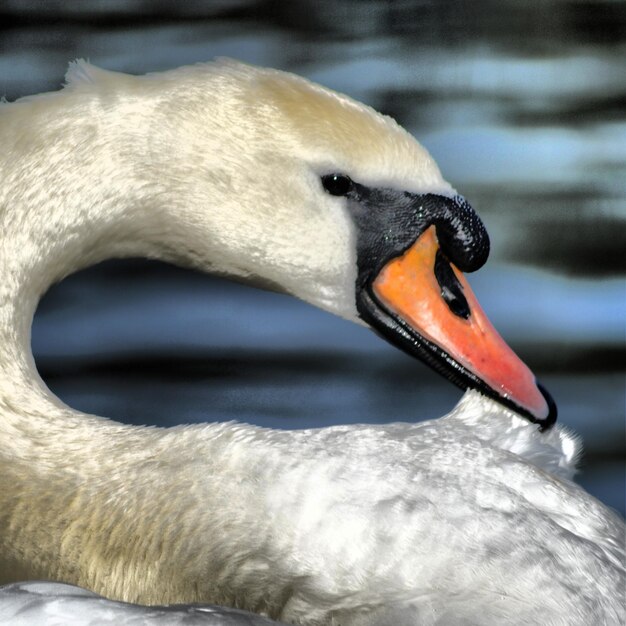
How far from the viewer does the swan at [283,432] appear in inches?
31.0

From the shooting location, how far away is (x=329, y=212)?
1000mm

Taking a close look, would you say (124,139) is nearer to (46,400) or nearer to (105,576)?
(46,400)

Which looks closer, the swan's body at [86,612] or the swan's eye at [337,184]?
the swan's body at [86,612]

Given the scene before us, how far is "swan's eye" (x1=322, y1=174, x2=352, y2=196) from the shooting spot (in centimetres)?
97

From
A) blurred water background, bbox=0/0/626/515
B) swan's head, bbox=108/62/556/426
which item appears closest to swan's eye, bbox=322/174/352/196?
swan's head, bbox=108/62/556/426

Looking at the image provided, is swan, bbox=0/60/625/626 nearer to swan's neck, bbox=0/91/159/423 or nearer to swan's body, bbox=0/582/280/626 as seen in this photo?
swan's neck, bbox=0/91/159/423

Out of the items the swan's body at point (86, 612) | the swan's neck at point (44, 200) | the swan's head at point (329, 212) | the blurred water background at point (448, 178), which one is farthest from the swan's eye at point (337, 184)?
the blurred water background at point (448, 178)

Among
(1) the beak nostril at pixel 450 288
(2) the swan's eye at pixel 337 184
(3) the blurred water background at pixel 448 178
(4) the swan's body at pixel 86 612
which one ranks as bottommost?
(3) the blurred water background at pixel 448 178

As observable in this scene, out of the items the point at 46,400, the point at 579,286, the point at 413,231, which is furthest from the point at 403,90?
the point at 46,400

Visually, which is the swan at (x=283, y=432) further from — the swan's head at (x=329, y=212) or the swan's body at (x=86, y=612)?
the swan's body at (x=86, y=612)

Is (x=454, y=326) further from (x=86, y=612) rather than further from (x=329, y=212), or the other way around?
(x=86, y=612)

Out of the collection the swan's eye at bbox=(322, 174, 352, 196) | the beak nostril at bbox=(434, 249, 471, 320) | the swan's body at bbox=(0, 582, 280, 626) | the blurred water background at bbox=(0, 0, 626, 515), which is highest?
the swan's eye at bbox=(322, 174, 352, 196)

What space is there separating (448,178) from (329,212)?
1001 mm

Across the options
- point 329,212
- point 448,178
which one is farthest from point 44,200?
point 448,178
